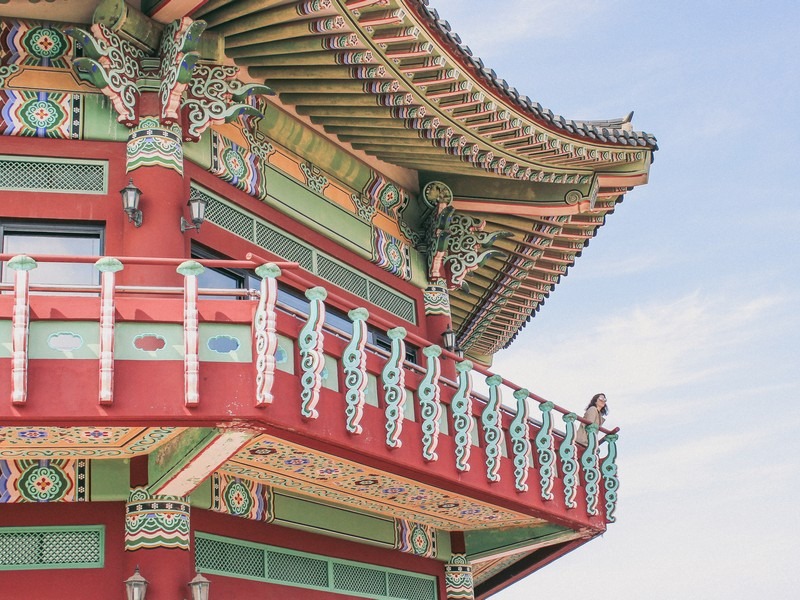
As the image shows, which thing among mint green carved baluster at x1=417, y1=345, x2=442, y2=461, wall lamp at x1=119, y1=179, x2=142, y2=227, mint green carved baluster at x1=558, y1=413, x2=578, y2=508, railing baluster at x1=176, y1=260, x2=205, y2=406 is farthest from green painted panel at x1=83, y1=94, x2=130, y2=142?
mint green carved baluster at x1=558, y1=413, x2=578, y2=508

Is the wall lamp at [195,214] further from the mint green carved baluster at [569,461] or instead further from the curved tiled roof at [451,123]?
the mint green carved baluster at [569,461]

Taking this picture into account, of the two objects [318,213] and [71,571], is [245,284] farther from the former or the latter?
[71,571]

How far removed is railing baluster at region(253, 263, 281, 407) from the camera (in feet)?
31.5

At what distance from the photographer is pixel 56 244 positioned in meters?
A: 11.6

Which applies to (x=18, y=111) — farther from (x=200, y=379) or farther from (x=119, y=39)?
(x=200, y=379)

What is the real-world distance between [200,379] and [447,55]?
5.11m

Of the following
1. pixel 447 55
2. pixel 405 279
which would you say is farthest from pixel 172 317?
pixel 405 279

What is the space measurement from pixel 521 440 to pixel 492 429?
66 centimetres

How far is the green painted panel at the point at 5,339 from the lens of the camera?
9.35m

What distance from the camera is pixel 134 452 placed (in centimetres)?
1055

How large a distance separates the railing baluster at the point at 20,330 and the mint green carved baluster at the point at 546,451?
6566 mm

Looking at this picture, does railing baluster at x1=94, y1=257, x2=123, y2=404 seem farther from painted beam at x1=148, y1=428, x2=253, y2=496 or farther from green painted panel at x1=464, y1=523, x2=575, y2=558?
green painted panel at x1=464, y1=523, x2=575, y2=558

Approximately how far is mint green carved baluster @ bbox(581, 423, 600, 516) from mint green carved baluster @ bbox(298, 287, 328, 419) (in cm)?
551

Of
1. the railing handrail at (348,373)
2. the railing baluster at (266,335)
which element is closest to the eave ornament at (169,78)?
the railing handrail at (348,373)
